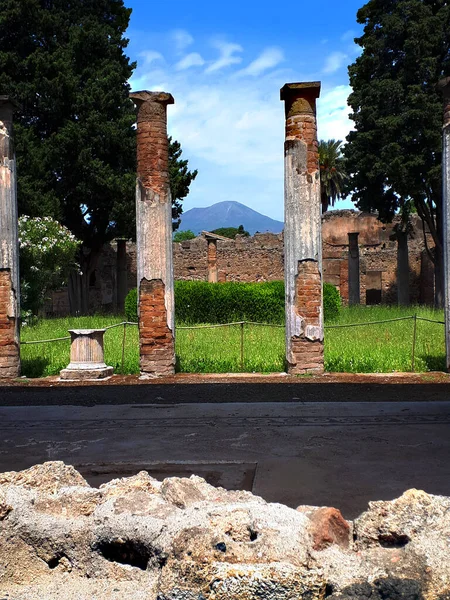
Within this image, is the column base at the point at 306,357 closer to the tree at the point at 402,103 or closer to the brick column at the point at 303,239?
the brick column at the point at 303,239

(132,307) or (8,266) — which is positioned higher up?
(8,266)

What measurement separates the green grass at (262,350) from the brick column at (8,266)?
57cm

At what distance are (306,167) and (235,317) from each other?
27.3ft

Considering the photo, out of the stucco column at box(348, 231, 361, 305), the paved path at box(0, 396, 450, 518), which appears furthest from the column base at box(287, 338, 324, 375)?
the stucco column at box(348, 231, 361, 305)

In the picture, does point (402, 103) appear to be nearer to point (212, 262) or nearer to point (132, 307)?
point (132, 307)

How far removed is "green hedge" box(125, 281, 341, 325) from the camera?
16.6m

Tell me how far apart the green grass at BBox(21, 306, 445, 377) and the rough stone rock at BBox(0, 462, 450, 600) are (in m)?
6.92

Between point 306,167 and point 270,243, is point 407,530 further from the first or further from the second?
point 270,243

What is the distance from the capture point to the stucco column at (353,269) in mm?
22688

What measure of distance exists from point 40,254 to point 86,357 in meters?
8.68

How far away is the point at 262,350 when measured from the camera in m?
10.4

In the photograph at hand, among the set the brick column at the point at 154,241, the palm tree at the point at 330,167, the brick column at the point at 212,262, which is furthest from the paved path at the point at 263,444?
the palm tree at the point at 330,167

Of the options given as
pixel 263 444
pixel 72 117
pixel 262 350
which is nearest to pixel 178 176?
pixel 72 117

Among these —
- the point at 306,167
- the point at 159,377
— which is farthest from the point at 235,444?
the point at 306,167
